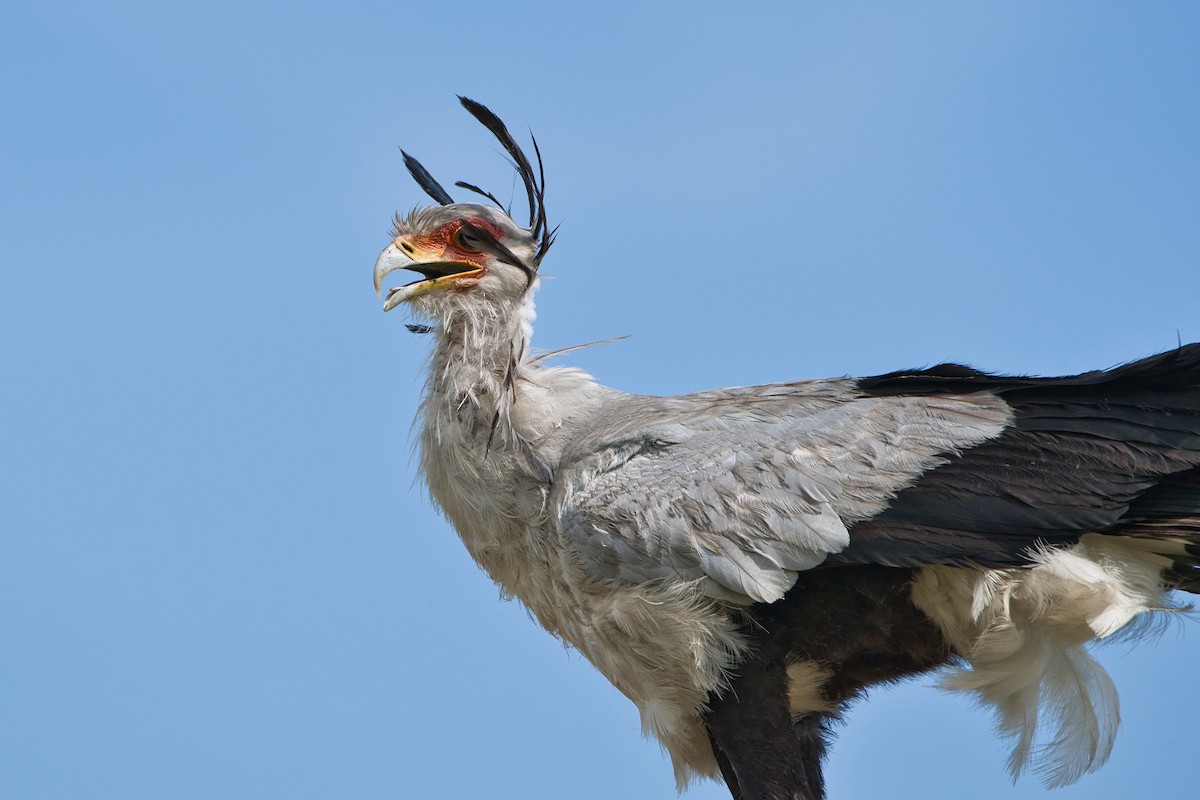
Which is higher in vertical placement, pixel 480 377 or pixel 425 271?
pixel 425 271

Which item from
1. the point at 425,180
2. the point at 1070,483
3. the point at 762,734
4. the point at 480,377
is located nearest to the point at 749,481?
the point at 762,734

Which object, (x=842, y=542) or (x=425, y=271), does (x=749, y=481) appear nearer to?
(x=842, y=542)

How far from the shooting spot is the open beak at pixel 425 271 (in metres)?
6.63

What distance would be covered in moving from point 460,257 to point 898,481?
2418mm

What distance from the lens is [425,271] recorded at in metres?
6.73

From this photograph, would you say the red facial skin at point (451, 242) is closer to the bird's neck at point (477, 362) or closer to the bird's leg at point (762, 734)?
the bird's neck at point (477, 362)

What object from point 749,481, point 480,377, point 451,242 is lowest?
point 749,481

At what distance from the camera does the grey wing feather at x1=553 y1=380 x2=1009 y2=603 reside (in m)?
5.62

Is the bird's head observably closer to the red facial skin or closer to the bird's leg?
the red facial skin

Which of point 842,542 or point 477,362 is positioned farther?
point 477,362

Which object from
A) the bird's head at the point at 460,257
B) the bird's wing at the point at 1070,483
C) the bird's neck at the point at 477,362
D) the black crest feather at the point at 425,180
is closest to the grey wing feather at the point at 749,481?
the bird's wing at the point at 1070,483

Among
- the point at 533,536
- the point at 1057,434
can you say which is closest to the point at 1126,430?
the point at 1057,434

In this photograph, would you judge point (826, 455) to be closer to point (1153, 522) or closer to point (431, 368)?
point (1153, 522)

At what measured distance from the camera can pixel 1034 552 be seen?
553cm
